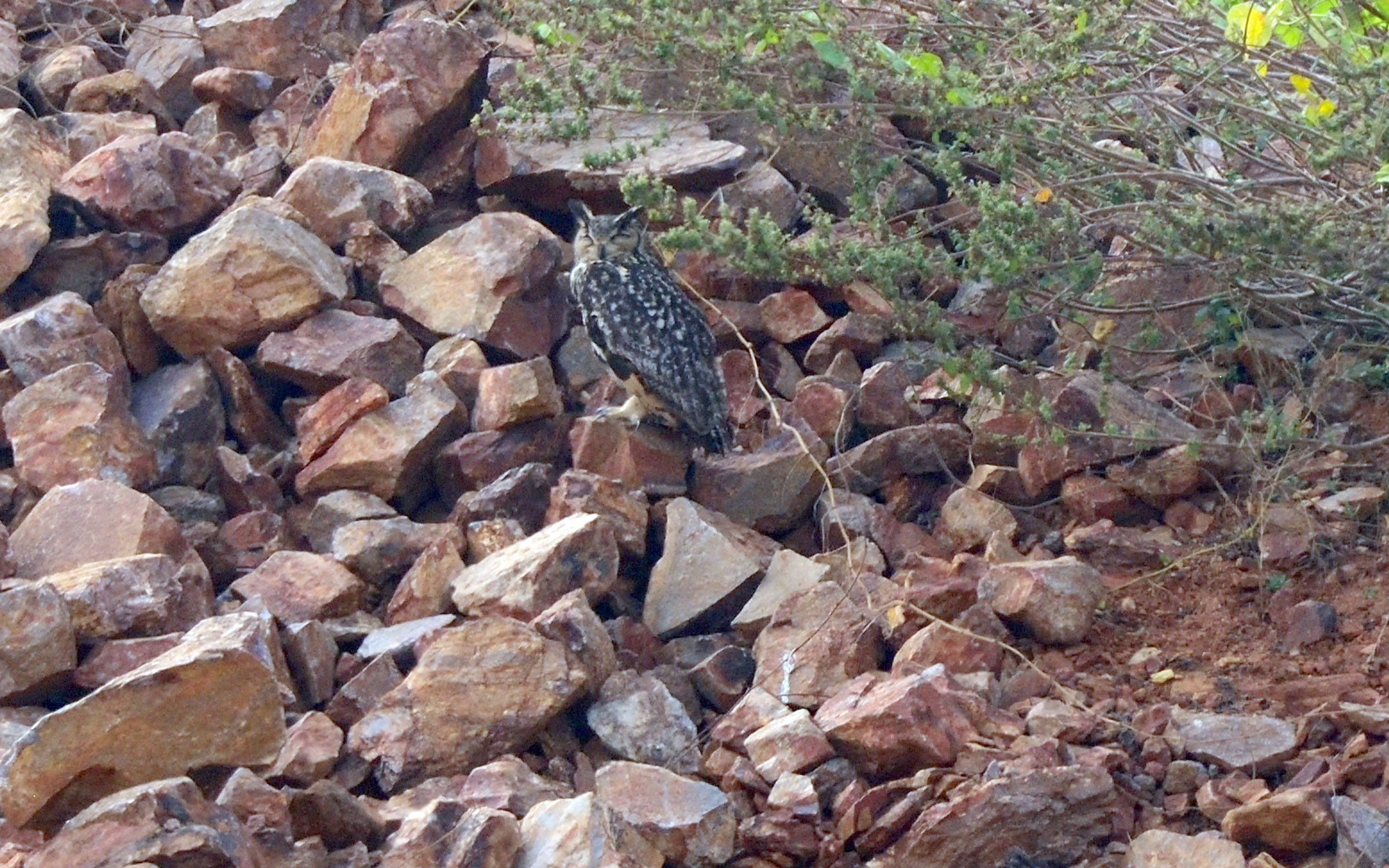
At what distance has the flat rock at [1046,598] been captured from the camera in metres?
5.04

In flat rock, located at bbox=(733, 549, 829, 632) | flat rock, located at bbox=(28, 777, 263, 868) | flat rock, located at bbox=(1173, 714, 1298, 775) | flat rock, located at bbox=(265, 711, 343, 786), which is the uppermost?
flat rock, located at bbox=(28, 777, 263, 868)

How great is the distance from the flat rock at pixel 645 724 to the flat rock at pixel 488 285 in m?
2.08

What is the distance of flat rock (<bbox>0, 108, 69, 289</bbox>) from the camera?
21.3ft

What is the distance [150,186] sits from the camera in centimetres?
669

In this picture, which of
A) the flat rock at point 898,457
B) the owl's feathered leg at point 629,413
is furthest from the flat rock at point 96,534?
the flat rock at point 898,457

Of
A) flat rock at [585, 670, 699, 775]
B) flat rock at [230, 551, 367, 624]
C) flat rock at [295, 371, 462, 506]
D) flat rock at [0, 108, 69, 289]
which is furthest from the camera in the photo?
flat rock at [0, 108, 69, 289]

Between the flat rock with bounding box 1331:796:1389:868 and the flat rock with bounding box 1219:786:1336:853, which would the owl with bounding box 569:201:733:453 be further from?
the flat rock with bounding box 1331:796:1389:868

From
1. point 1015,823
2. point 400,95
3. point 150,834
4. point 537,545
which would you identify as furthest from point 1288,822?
point 400,95

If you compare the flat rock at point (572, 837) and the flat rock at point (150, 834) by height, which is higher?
the flat rock at point (150, 834)

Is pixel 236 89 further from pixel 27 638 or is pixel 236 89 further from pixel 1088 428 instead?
pixel 1088 428

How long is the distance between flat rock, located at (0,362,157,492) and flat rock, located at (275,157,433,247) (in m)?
1.22

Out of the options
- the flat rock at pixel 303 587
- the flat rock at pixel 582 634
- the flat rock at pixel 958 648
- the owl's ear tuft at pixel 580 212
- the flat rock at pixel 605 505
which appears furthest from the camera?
the owl's ear tuft at pixel 580 212

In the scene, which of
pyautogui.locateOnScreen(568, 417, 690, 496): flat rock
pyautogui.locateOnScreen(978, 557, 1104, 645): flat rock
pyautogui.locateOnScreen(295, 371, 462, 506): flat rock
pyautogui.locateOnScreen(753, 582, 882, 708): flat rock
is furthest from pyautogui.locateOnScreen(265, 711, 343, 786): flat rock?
pyautogui.locateOnScreen(978, 557, 1104, 645): flat rock

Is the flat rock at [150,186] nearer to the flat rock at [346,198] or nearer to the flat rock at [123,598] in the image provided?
the flat rock at [346,198]
